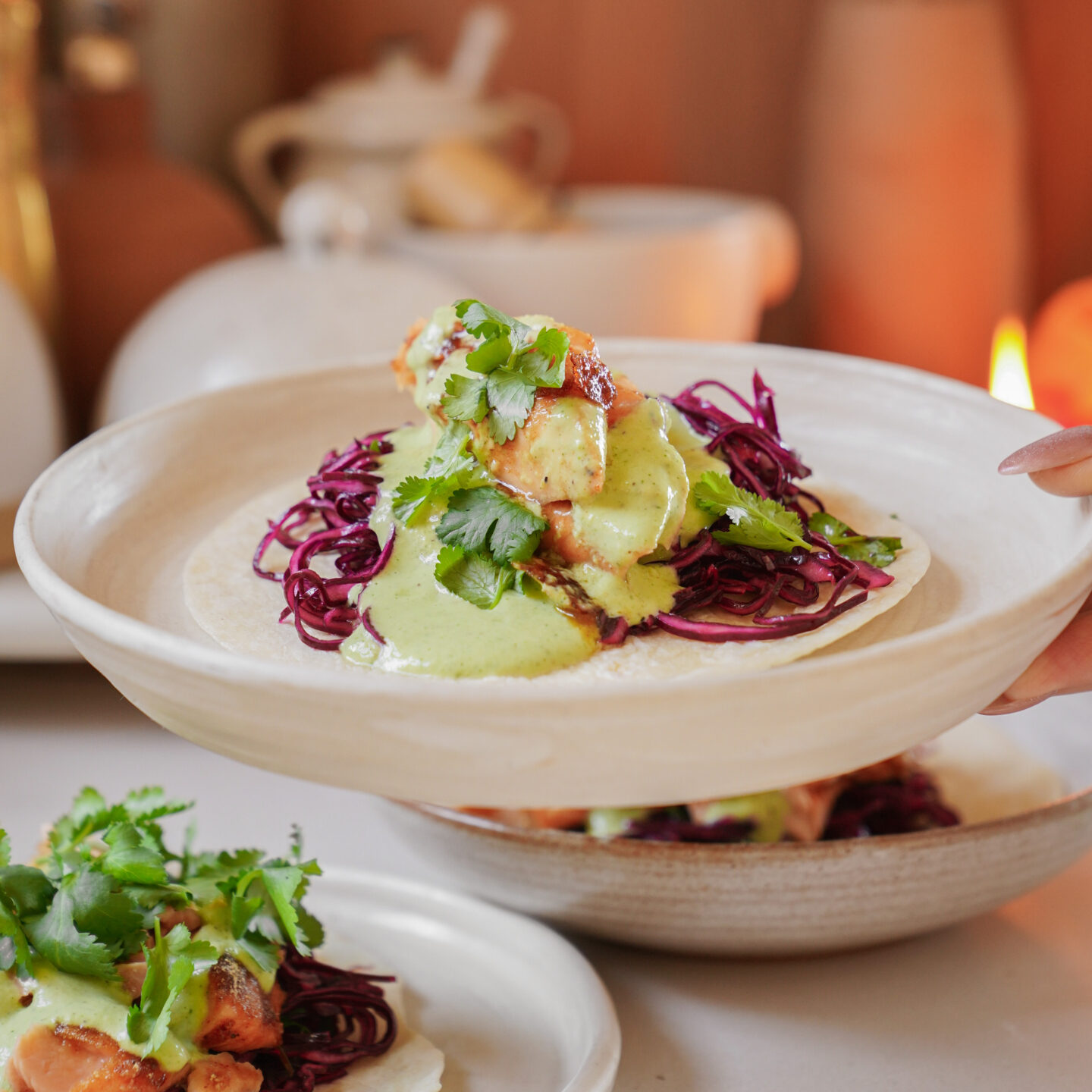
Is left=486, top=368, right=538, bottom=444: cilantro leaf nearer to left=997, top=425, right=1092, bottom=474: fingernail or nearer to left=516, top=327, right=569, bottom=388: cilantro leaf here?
left=516, top=327, right=569, bottom=388: cilantro leaf

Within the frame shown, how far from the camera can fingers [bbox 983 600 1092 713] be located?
94 centimetres

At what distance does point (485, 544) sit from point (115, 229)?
65.8 inches

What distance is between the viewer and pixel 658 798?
2.35ft

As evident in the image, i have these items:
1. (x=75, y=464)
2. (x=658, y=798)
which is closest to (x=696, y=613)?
(x=658, y=798)

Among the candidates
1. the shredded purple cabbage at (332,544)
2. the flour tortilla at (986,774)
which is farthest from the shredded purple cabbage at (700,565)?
the flour tortilla at (986,774)

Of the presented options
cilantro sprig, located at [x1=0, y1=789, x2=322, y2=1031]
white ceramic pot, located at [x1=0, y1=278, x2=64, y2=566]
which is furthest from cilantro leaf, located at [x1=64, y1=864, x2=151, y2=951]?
white ceramic pot, located at [x1=0, y1=278, x2=64, y2=566]

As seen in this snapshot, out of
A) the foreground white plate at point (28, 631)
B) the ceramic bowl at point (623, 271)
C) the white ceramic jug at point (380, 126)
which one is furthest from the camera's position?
the white ceramic jug at point (380, 126)

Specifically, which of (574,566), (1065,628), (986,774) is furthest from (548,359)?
(986,774)

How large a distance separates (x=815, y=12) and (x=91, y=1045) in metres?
2.62

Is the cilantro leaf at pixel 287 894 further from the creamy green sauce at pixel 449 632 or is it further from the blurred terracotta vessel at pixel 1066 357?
the blurred terracotta vessel at pixel 1066 357

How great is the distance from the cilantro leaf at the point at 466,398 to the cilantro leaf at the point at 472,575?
9cm

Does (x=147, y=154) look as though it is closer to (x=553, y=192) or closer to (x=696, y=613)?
(x=553, y=192)

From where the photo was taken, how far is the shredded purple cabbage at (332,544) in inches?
34.2

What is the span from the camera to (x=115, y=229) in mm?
2264
